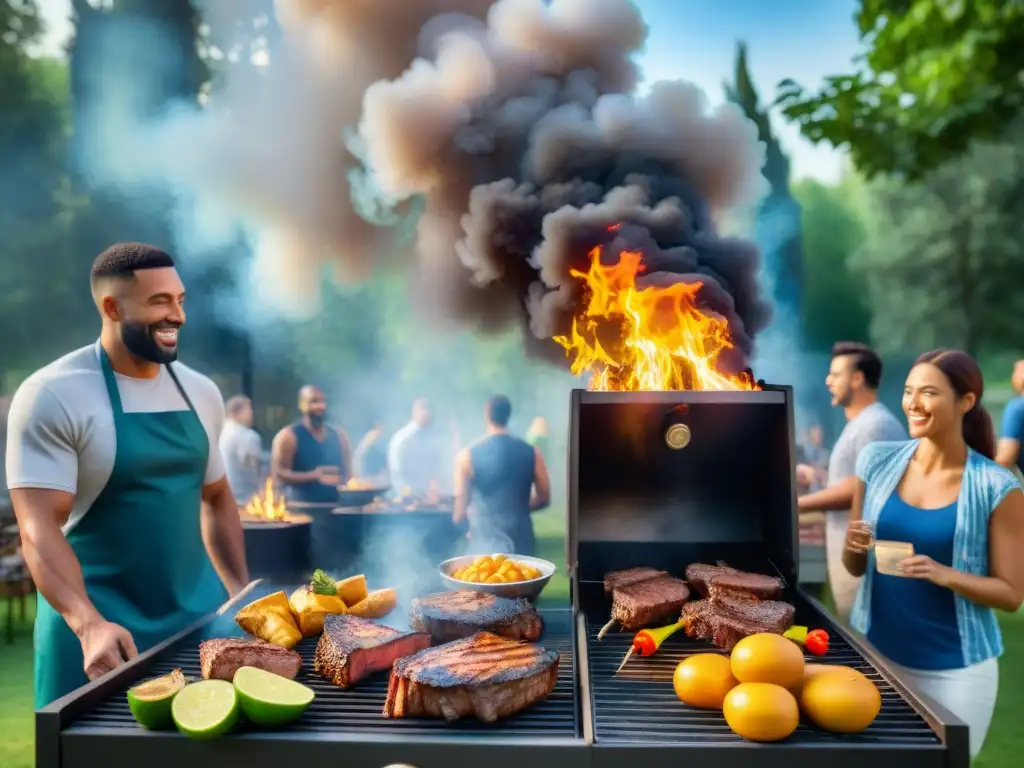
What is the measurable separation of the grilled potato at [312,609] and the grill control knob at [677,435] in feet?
4.06

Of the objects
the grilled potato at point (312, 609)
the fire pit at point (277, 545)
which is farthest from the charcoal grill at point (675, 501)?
the fire pit at point (277, 545)

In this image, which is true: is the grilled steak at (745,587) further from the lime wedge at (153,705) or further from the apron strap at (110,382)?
the apron strap at (110,382)

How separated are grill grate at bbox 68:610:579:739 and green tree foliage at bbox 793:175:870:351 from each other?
1258 centimetres

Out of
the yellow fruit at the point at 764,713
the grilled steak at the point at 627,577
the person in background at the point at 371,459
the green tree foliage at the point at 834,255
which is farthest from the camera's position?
the green tree foliage at the point at 834,255

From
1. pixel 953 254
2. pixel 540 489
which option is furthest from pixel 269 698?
pixel 953 254

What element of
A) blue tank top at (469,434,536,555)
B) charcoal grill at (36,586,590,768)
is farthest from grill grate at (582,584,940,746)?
blue tank top at (469,434,536,555)

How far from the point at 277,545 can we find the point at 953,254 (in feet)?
35.4

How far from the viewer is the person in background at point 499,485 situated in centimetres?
580

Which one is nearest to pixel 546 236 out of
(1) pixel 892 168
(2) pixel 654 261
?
(2) pixel 654 261

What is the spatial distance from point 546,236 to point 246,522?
3.08 m

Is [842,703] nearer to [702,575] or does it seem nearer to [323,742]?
[702,575]

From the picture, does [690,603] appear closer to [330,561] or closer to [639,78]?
[330,561]

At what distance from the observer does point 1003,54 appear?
226 inches

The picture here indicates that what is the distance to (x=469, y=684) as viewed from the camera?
1701mm
